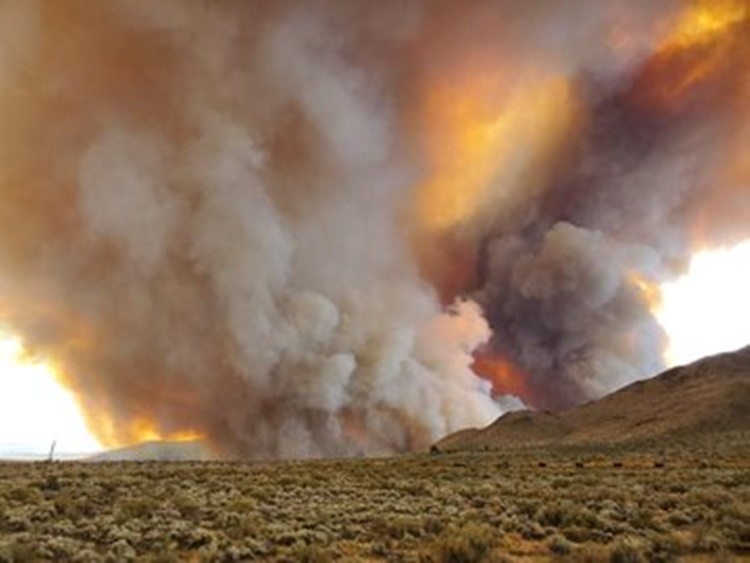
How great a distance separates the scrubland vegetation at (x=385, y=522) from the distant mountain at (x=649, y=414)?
250 ft

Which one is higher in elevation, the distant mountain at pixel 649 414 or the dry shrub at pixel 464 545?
the distant mountain at pixel 649 414

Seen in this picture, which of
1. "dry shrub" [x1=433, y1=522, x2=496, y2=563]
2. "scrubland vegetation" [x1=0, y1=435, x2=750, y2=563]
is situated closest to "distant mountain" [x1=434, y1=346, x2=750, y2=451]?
"scrubland vegetation" [x1=0, y1=435, x2=750, y2=563]

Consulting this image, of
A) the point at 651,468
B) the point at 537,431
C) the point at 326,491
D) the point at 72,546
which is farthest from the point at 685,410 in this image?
the point at 72,546

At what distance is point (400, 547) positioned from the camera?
16000 millimetres

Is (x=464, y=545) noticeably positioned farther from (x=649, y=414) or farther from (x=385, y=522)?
(x=649, y=414)

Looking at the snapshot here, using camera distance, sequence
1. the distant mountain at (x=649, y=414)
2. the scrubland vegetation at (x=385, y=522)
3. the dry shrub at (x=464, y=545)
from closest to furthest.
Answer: the dry shrub at (x=464, y=545) → the scrubland vegetation at (x=385, y=522) → the distant mountain at (x=649, y=414)

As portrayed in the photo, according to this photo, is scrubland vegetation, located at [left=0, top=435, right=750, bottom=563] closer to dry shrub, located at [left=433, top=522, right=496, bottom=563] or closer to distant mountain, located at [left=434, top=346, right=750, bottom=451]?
dry shrub, located at [left=433, top=522, right=496, bottom=563]

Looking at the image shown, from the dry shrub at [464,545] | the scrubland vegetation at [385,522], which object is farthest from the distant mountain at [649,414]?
the dry shrub at [464,545]

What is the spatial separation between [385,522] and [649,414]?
114 meters

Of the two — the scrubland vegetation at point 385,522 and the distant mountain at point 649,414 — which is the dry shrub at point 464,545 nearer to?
the scrubland vegetation at point 385,522

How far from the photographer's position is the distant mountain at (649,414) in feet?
338

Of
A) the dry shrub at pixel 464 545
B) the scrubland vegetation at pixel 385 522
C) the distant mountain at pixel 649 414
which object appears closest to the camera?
the dry shrub at pixel 464 545

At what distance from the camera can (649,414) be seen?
12056 centimetres

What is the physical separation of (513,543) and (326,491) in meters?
15.5
